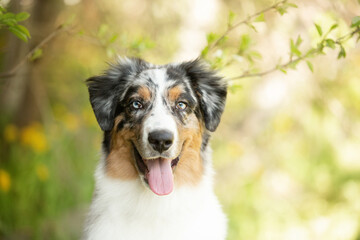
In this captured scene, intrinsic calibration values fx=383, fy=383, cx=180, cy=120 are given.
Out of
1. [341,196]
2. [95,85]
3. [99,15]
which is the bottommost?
[341,196]

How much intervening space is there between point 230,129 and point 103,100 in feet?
15.8

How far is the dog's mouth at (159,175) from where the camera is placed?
10.8 ft

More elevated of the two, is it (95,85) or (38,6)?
(38,6)

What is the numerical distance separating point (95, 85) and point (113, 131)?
1.56 feet

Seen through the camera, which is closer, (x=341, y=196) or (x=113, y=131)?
(x=113, y=131)

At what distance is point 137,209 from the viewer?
3416 mm

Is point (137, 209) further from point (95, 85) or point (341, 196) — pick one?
point (341, 196)

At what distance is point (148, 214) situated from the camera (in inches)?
134

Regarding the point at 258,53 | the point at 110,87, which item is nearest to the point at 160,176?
the point at 110,87

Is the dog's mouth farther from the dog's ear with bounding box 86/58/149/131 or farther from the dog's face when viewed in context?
the dog's ear with bounding box 86/58/149/131

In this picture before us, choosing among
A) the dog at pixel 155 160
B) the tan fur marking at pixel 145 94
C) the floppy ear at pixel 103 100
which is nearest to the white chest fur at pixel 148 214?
the dog at pixel 155 160

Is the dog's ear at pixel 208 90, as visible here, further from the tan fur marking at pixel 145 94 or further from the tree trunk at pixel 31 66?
the tree trunk at pixel 31 66

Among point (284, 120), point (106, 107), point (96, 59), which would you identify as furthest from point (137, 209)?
point (96, 59)

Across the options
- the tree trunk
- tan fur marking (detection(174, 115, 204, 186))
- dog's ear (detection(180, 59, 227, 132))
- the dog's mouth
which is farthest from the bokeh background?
the dog's mouth
